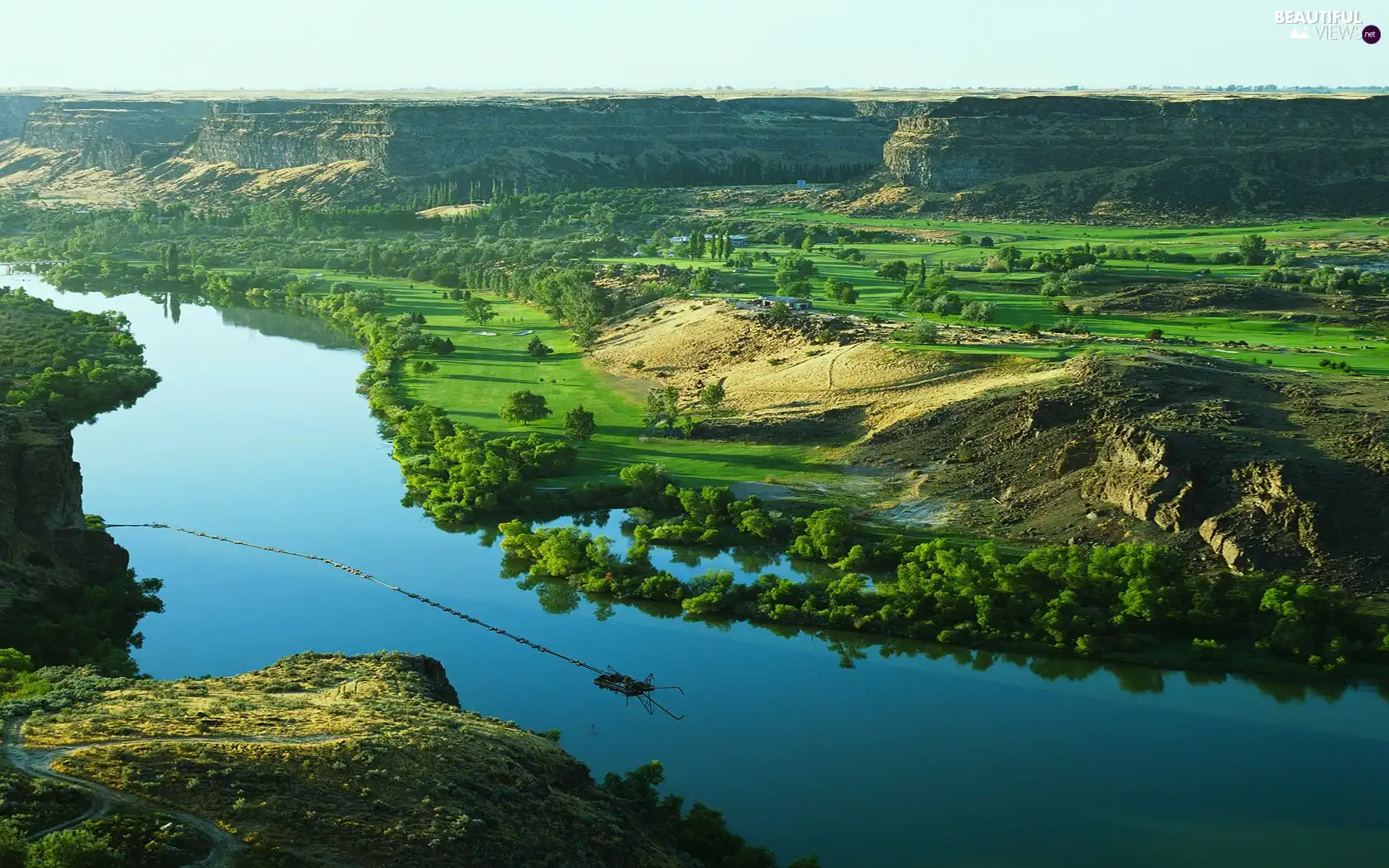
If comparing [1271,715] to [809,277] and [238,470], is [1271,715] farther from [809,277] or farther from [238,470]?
[809,277]

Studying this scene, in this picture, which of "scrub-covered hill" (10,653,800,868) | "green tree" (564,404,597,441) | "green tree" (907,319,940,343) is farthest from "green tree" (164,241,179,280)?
"scrub-covered hill" (10,653,800,868)

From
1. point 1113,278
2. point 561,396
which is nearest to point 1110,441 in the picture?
point 561,396

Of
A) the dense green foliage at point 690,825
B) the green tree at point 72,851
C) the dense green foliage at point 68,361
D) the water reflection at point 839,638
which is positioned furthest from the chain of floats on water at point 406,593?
the green tree at point 72,851

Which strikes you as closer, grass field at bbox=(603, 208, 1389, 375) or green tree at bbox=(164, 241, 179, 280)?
grass field at bbox=(603, 208, 1389, 375)

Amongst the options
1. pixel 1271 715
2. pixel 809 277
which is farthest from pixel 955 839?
pixel 809 277

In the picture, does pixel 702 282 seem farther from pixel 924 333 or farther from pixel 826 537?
pixel 826 537

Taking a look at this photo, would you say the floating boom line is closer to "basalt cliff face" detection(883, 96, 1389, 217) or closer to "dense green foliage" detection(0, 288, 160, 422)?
"dense green foliage" detection(0, 288, 160, 422)
